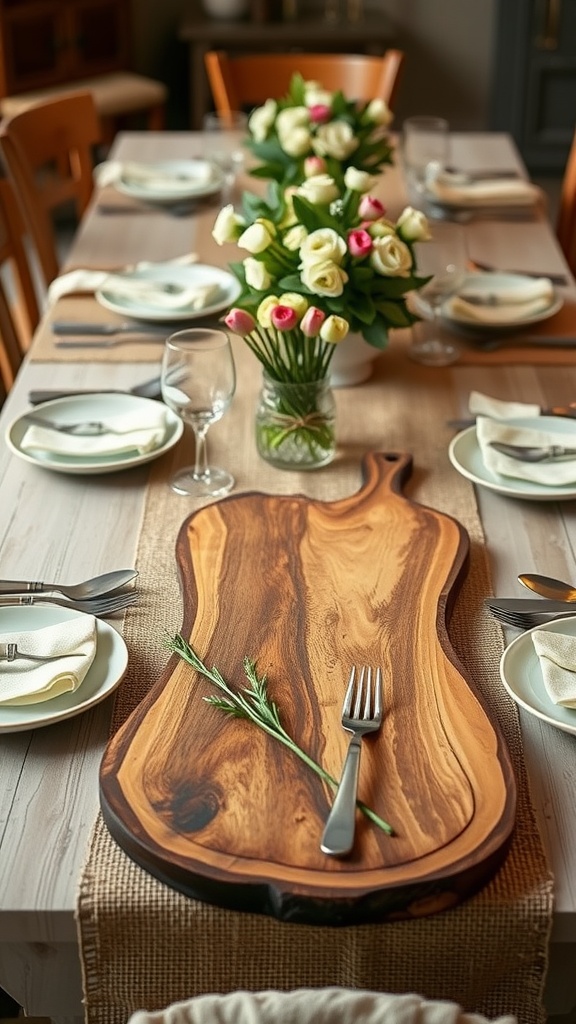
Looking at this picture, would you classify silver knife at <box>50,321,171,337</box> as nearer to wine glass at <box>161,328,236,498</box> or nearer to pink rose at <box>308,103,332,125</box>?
wine glass at <box>161,328,236,498</box>

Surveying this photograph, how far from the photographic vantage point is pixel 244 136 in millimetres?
2467

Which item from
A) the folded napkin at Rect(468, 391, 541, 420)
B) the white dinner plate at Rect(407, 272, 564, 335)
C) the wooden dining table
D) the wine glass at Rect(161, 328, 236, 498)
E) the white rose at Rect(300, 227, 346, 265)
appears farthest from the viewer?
the white dinner plate at Rect(407, 272, 564, 335)

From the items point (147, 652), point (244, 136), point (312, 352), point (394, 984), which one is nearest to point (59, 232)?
point (244, 136)

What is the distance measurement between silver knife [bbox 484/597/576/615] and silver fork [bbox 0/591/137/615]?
0.38 m

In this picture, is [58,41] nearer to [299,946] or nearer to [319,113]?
[319,113]

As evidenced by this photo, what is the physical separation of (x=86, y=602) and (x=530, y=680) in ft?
1.50

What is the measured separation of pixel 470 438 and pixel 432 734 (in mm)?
628

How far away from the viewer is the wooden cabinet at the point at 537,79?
5230 mm

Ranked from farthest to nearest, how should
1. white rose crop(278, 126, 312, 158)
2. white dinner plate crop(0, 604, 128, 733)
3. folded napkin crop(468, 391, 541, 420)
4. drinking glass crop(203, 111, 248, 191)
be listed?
drinking glass crop(203, 111, 248, 191) → white rose crop(278, 126, 312, 158) → folded napkin crop(468, 391, 541, 420) → white dinner plate crop(0, 604, 128, 733)

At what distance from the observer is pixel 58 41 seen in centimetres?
479

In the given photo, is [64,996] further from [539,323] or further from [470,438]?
[539,323]

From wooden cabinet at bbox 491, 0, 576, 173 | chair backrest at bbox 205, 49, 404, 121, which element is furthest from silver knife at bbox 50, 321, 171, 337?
wooden cabinet at bbox 491, 0, 576, 173

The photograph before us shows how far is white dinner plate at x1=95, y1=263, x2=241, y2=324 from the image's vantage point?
1.96m

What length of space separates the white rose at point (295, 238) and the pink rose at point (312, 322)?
140 mm
